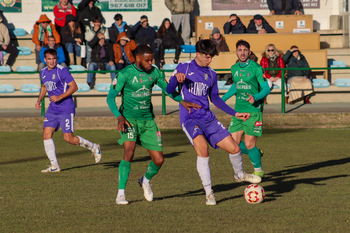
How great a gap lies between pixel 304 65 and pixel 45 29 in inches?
358

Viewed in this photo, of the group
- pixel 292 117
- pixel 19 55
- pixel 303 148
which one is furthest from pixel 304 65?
pixel 19 55

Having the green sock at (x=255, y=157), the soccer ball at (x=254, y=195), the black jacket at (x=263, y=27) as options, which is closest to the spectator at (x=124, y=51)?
the black jacket at (x=263, y=27)

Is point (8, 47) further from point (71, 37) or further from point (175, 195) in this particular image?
point (175, 195)

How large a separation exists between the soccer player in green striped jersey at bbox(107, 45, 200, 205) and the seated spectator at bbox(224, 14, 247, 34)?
12824 mm

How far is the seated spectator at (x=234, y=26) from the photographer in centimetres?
1791

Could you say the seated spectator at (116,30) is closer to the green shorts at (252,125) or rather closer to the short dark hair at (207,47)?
the green shorts at (252,125)

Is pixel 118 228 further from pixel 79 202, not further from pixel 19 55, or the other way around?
pixel 19 55

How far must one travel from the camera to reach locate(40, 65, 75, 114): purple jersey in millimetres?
7859

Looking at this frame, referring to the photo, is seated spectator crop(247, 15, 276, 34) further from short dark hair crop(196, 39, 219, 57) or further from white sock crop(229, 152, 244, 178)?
short dark hair crop(196, 39, 219, 57)

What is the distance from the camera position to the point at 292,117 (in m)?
13.6

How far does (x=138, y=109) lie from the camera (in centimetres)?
555

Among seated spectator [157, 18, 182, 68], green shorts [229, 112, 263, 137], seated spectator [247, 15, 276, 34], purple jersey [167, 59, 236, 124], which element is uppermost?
seated spectator [247, 15, 276, 34]

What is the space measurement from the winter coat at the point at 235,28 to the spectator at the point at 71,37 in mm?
5459

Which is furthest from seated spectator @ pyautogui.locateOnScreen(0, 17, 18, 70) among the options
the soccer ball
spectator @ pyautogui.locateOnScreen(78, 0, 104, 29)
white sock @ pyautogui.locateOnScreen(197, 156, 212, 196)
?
the soccer ball
